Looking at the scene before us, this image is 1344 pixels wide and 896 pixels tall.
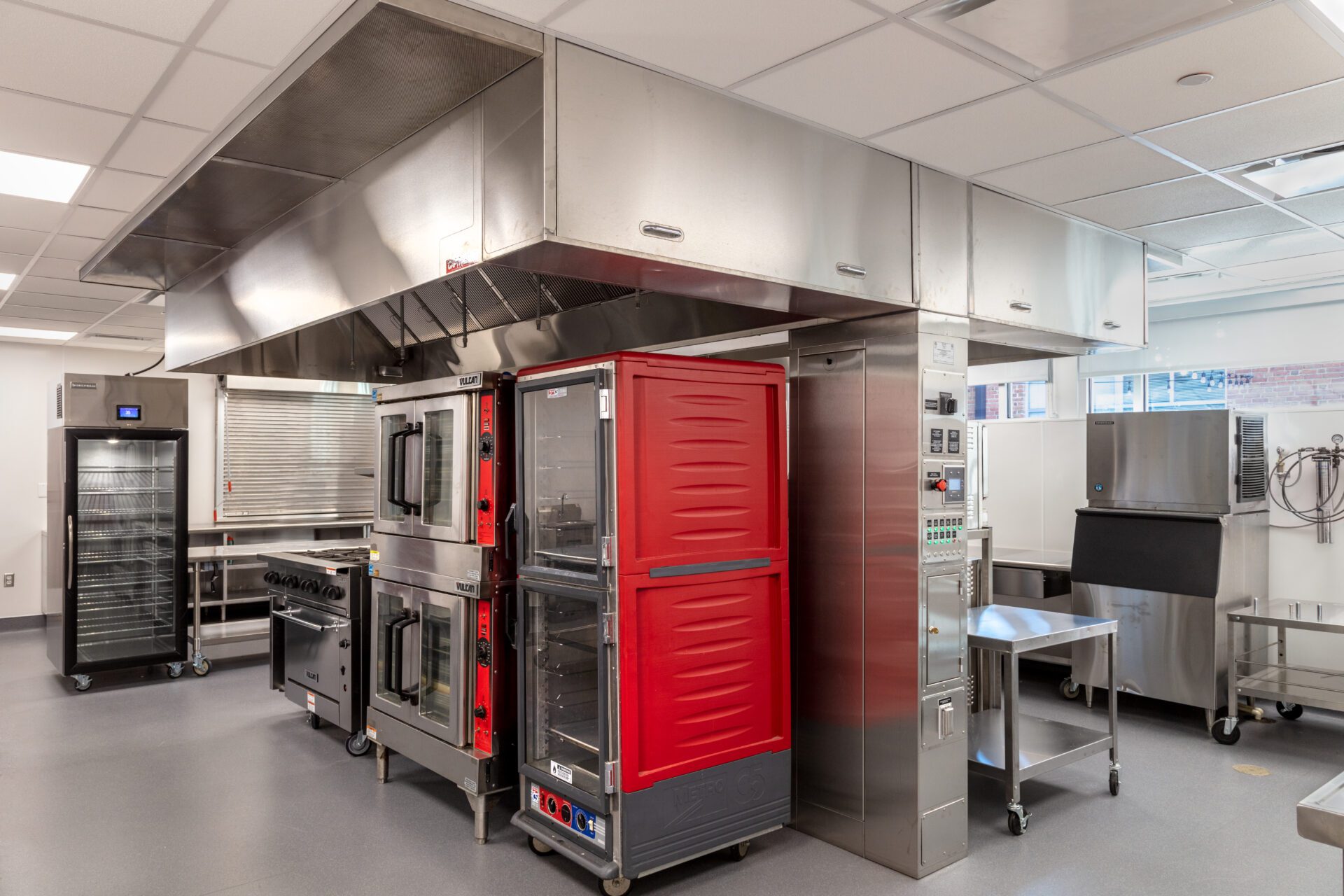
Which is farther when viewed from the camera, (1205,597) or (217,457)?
(217,457)

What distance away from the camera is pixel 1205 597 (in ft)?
16.2

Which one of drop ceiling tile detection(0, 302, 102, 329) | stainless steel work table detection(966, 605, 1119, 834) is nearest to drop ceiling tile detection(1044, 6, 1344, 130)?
stainless steel work table detection(966, 605, 1119, 834)

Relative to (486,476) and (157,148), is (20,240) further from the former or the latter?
(486,476)

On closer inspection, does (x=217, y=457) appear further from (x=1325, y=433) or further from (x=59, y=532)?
(x=1325, y=433)

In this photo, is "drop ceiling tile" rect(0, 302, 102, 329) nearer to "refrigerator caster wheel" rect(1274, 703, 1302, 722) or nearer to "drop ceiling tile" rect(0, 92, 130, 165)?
"drop ceiling tile" rect(0, 92, 130, 165)

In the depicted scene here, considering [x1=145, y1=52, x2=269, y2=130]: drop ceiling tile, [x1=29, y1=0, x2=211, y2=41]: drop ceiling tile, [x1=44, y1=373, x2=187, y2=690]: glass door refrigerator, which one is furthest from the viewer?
[x1=44, y1=373, x2=187, y2=690]: glass door refrigerator

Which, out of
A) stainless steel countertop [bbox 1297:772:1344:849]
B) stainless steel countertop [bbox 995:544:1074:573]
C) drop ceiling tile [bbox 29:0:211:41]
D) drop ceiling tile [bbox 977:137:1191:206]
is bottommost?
stainless steel countertop [bbox 995:544:1074:573]

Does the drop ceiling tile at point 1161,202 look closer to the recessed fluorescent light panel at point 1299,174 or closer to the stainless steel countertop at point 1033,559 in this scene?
the recessed fluorescent light panel at point 1299,174

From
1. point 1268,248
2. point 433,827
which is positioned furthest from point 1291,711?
point 433,827

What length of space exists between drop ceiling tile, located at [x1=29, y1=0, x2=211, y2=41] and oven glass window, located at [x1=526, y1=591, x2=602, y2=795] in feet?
7.05

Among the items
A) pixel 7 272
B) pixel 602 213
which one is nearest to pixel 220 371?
pixel 7 272

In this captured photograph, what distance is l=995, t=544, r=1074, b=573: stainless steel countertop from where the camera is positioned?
19.0ft

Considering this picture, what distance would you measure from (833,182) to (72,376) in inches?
227

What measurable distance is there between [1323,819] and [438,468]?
335 centimetres
